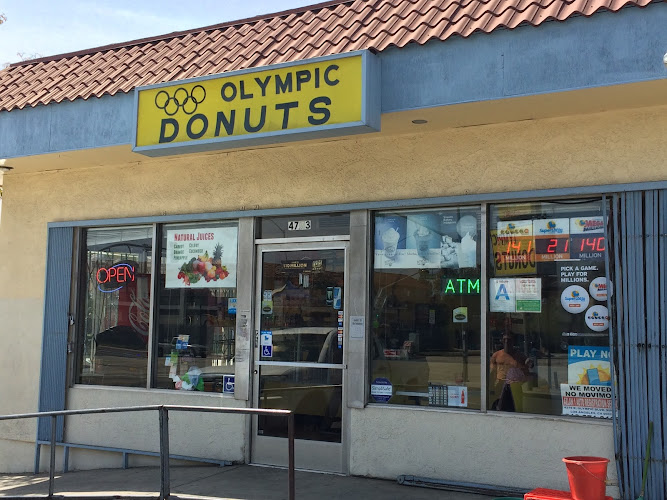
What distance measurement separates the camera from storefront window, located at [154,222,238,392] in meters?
9.26

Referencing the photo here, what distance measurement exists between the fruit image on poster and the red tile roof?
192 cm

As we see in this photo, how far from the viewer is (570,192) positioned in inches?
285

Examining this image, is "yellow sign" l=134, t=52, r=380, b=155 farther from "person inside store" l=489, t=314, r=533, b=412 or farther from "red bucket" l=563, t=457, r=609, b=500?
"red bucket" l=563, t=457, r=609, b=500

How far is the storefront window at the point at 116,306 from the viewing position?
32.3 feet

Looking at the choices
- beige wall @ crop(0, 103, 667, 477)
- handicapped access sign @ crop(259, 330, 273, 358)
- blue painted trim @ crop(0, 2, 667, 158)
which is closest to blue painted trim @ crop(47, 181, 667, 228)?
beige wall @ crop(0, 103, 667, 477)

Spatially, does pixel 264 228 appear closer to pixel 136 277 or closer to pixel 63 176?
pixel 136 277

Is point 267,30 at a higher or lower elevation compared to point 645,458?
higher

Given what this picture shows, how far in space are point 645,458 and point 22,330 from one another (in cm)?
792

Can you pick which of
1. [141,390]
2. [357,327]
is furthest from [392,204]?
[141,390]

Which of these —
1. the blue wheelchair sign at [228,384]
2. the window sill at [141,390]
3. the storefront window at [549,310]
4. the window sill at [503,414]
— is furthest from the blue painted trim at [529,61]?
the window sill at [141,390]

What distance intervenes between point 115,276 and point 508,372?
209 inches

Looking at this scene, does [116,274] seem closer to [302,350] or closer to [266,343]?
[266,343]

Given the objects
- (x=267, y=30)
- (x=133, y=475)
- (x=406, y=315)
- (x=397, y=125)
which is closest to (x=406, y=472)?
(x=406, y=315)

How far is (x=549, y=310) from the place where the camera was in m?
7.37
